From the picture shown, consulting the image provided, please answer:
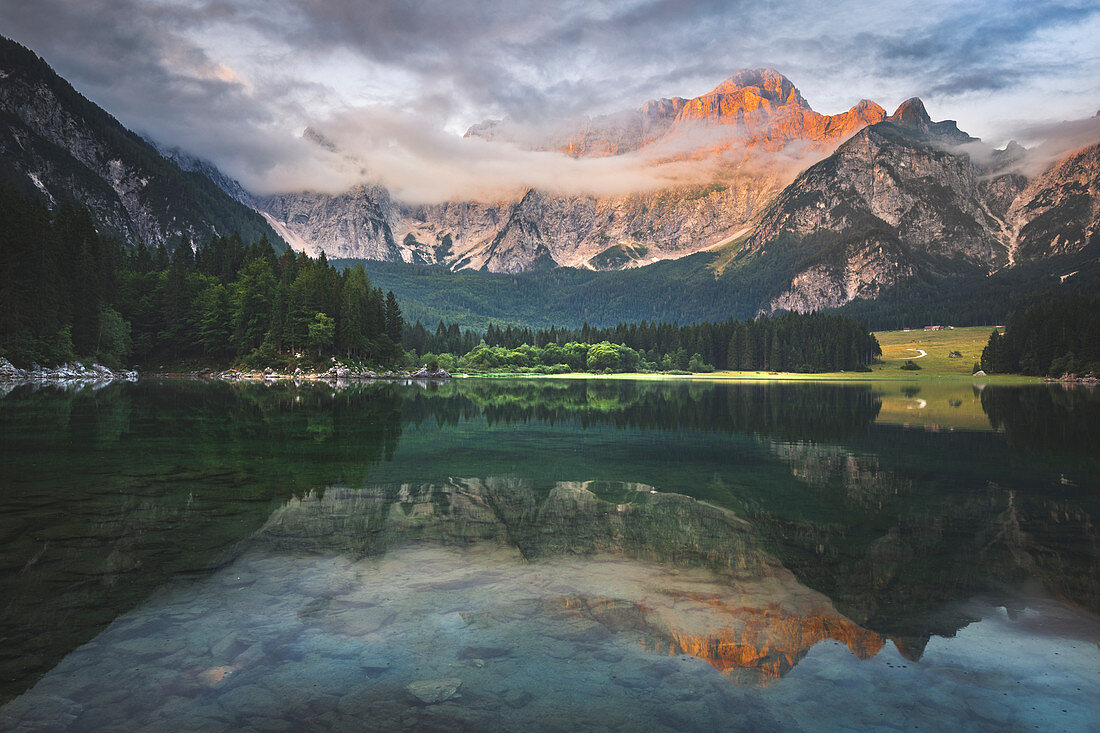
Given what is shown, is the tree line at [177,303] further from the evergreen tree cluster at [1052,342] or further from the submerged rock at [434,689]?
the evergreen tree cluster at [1052,342]

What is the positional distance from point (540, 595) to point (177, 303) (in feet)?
441

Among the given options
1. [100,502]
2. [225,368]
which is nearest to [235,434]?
[100,502]

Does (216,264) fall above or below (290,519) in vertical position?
above

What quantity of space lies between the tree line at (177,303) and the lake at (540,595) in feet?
252

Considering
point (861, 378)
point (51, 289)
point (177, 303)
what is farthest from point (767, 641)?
point (861, 378)

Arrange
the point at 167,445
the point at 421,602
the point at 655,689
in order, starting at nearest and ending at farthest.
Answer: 1. the point at 655,689
2. the point at 421,602
3. the point at 167,445

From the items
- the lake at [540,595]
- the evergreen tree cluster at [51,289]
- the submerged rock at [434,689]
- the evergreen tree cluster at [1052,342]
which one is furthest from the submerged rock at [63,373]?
the evergreen tree cluster at [1052,342]

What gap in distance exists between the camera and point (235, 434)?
33.8 meters

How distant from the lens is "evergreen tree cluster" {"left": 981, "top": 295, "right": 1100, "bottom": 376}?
5032 inches

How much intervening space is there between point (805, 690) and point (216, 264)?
6200 inches

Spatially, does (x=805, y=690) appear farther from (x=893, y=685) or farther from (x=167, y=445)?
(x=167, y=445)

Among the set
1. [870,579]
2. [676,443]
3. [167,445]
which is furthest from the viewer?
[676,443]

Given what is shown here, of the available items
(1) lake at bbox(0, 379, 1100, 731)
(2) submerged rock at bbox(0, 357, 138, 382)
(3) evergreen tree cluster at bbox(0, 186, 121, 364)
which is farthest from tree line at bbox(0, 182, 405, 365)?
(1) lake at bbox(0, 379, 1100, 731)

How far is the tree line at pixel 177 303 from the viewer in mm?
83875
